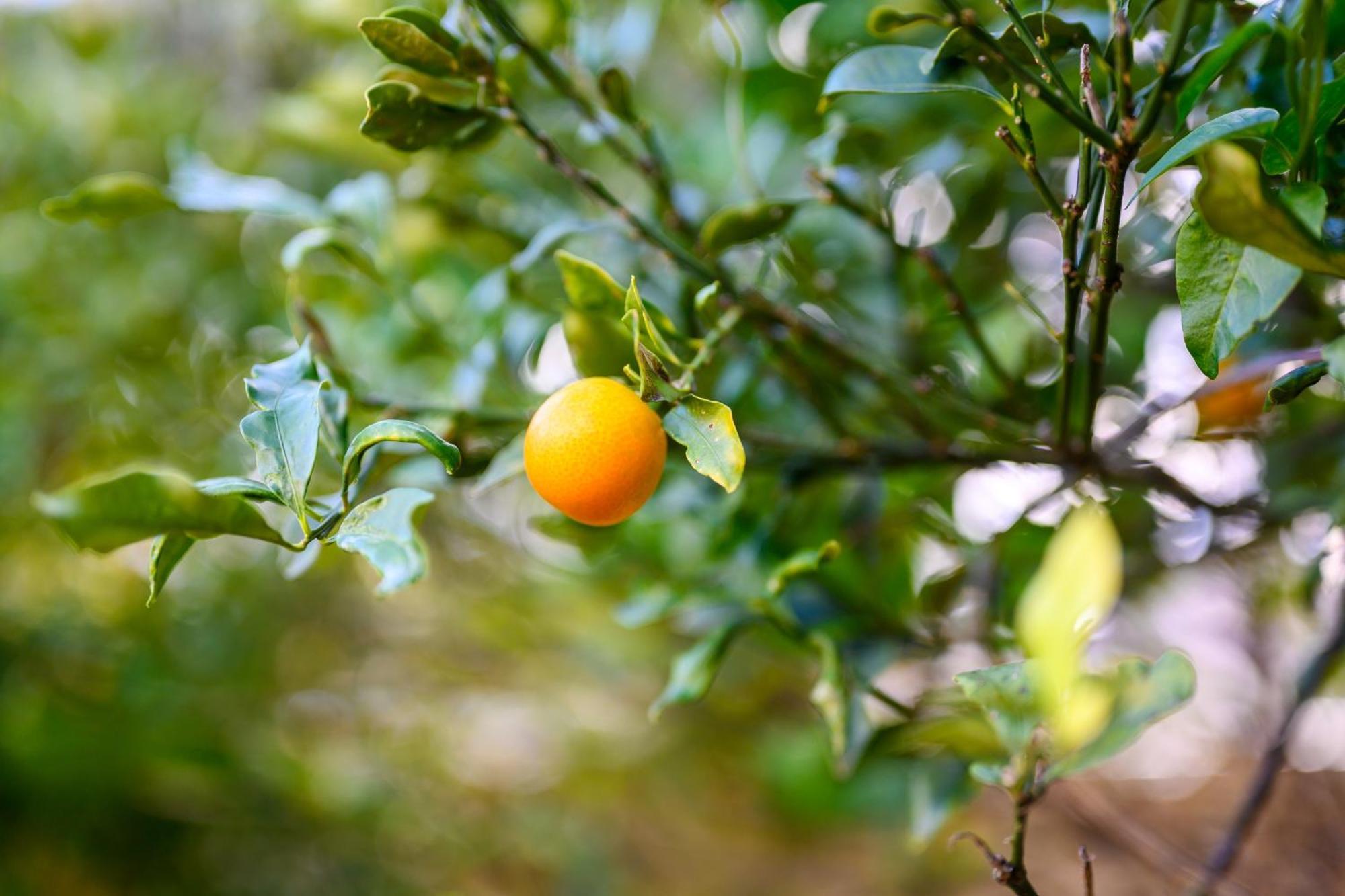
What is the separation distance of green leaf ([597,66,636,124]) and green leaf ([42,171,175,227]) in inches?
9.9

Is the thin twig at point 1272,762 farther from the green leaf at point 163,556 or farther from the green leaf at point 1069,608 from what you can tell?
the green leaf at point 163,556

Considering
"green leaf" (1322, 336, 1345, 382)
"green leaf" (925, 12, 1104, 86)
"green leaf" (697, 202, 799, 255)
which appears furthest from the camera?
"green leaf" (697, 202, 799, 255)

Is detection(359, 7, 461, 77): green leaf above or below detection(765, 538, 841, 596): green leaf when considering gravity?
above

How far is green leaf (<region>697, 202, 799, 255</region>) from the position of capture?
0.47 metres

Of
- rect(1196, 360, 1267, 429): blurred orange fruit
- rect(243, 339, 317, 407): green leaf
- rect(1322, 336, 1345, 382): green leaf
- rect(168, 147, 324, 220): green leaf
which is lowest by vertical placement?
rect(1196, 360, 1267, 429): blurred orange fruit

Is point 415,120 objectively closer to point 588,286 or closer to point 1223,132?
point 588,286

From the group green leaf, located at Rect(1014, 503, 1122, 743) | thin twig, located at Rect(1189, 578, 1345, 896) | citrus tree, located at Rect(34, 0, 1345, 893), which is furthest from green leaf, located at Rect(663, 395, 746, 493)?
thin twig, located at Rect(1189, 578, 1345, 896)

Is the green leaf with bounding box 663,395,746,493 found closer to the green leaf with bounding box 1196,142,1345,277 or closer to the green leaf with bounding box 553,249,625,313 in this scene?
the green leaf with bounding box 553,249,625,313

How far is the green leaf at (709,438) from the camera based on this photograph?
1.07 feet

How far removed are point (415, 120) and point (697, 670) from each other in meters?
0.30

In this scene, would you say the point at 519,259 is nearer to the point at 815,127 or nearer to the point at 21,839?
the point at 815,127

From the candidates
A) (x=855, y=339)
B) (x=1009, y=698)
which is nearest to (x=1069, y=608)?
(x=1009, y=698)

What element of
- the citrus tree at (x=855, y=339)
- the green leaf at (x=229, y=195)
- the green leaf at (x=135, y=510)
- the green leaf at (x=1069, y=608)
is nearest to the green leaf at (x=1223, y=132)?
the citrus tree at (x=855, y=339)

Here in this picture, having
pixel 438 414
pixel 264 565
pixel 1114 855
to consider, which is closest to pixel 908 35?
pixel 438 414
